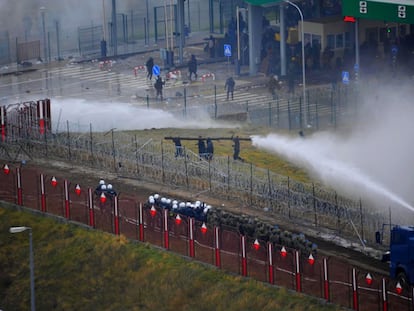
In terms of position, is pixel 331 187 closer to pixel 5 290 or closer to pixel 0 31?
pixel 5 290

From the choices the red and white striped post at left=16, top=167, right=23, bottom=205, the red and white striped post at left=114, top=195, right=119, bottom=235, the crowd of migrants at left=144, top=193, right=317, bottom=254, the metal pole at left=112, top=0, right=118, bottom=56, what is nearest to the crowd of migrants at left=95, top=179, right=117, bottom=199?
the red and white striped post at left=114, top=195, right=119, bottom=235

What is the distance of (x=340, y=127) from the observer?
2948 inches

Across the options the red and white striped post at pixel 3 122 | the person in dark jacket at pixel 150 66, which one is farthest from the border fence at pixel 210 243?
the person in dark jacket at pixel 150 66

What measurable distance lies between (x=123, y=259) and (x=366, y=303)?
32.9ft

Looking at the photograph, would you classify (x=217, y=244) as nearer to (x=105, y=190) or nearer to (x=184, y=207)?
(x=184, y=207)

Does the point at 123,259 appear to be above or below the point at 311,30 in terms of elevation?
below

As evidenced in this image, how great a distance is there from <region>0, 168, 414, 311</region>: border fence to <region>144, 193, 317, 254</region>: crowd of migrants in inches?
10.1

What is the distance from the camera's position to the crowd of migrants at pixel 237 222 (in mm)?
49156

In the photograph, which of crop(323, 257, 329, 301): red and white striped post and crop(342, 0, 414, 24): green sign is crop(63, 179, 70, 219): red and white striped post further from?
crop(342, 0, 414, 24): green sign

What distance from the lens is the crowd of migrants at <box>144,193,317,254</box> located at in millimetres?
49156

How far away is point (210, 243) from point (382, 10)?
31.4 meters

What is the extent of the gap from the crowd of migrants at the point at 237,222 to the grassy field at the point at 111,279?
2.07m

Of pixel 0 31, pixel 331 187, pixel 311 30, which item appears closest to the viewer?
pixel 331 187

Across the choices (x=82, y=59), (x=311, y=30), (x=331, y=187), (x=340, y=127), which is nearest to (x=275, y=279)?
(x=331, y=187)
